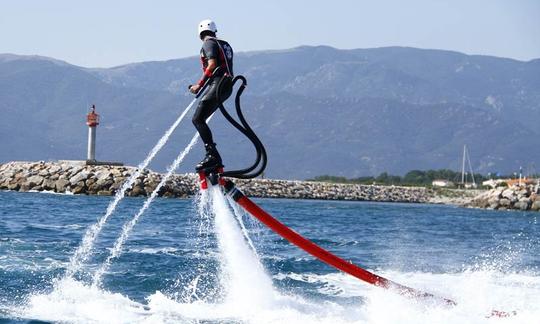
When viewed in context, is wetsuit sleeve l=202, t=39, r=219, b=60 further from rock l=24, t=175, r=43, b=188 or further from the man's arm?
rock l=24, t=175, r=43, b=188

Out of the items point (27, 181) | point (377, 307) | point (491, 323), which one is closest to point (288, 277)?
point (377, 307)

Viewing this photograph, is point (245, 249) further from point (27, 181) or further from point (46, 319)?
point (27, 181)

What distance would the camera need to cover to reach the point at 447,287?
17.9 meters

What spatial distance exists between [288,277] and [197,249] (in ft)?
13.0

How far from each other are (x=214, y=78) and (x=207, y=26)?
73cm

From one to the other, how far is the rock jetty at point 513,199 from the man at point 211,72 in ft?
220

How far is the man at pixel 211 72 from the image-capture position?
13344 mm

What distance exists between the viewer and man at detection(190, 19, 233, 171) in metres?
13.3

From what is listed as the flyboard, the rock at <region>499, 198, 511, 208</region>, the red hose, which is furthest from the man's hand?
the rock at <region>499, 198, 511, 208</region>

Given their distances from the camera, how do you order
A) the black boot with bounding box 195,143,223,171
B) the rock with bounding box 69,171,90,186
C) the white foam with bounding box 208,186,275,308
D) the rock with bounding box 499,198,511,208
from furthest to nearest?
the rock with bounding box 499,198,511,208, the rock with bounding box 69,171,90,186, the white foam with bounding box 208,186,275,308, the black boot with bounding box 195,143,223,171

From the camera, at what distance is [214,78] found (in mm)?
13391

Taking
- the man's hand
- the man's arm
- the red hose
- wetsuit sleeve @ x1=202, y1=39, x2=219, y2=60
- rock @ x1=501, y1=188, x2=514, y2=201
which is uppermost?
wetsuit sleeve @ x1=202, y1=39, x2=219, y2=60

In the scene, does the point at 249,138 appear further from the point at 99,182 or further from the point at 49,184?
the point at 49,184

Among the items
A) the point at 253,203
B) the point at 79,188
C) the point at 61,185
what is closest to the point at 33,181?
the point at 61,185
